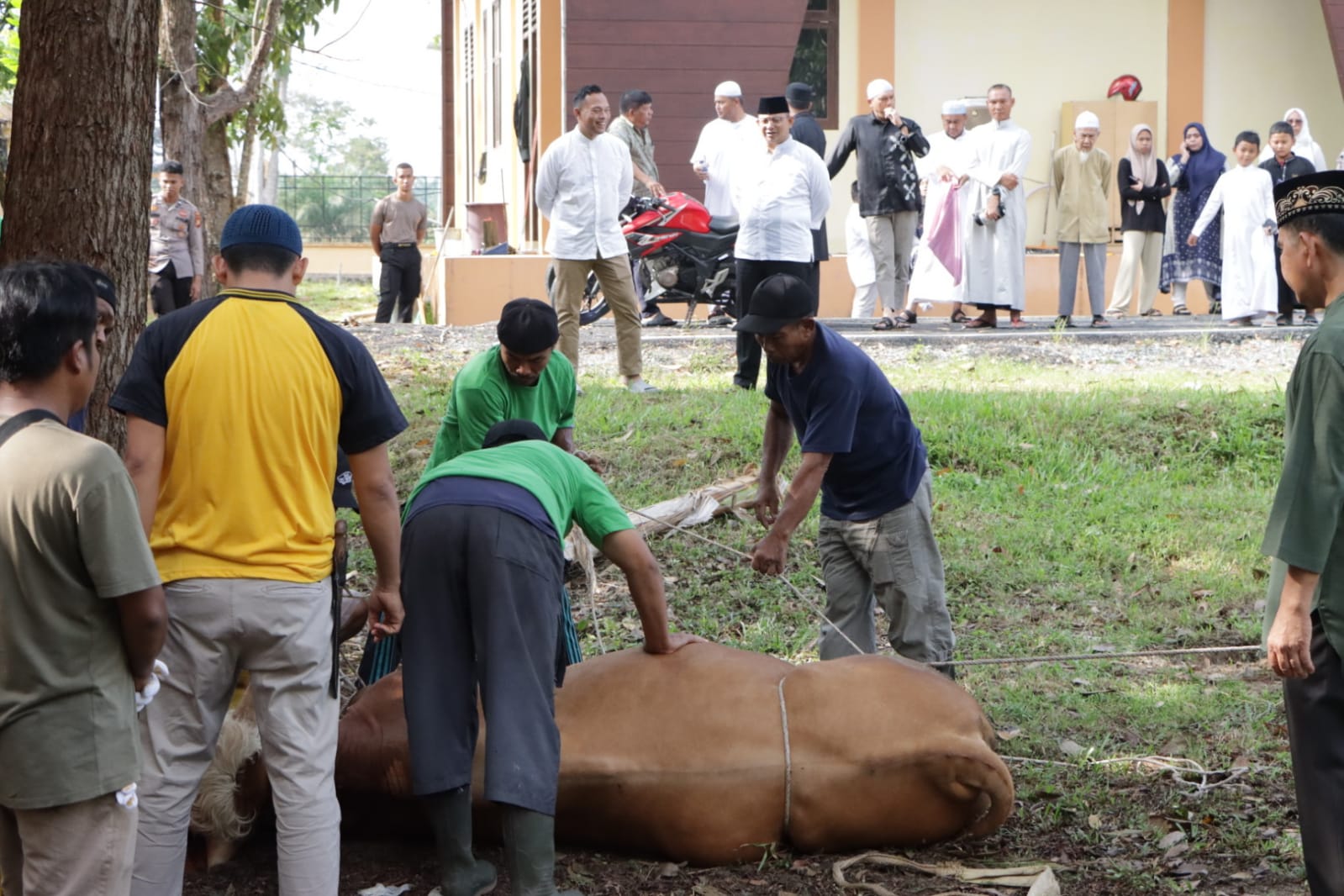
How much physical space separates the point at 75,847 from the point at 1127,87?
1611 cm

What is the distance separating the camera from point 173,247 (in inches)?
401

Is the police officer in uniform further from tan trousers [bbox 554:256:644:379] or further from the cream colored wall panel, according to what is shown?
the cream colored wall panel

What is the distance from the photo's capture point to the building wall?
17.3 metres

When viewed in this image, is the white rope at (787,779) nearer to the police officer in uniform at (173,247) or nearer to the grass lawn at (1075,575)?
the grass lawn at (1075,575)

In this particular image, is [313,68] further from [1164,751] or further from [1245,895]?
[1245,895]

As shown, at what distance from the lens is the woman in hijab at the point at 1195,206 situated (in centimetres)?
1400

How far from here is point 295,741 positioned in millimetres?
3445

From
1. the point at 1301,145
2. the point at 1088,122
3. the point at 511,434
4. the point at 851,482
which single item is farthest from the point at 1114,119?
the point at 511,434

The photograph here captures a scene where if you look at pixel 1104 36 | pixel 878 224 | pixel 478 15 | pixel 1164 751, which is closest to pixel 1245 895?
pixel 1164 751

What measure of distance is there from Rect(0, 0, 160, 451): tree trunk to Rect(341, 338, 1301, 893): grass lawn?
8.48ft

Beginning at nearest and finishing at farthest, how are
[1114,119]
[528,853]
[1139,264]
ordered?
1. [528,853]
2. [1139,264]
3. [1114,119]

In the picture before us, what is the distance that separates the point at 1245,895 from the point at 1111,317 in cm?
1078

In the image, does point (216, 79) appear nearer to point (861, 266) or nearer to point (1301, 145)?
point (861, 266)

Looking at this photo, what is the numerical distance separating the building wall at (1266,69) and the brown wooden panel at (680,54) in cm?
529
